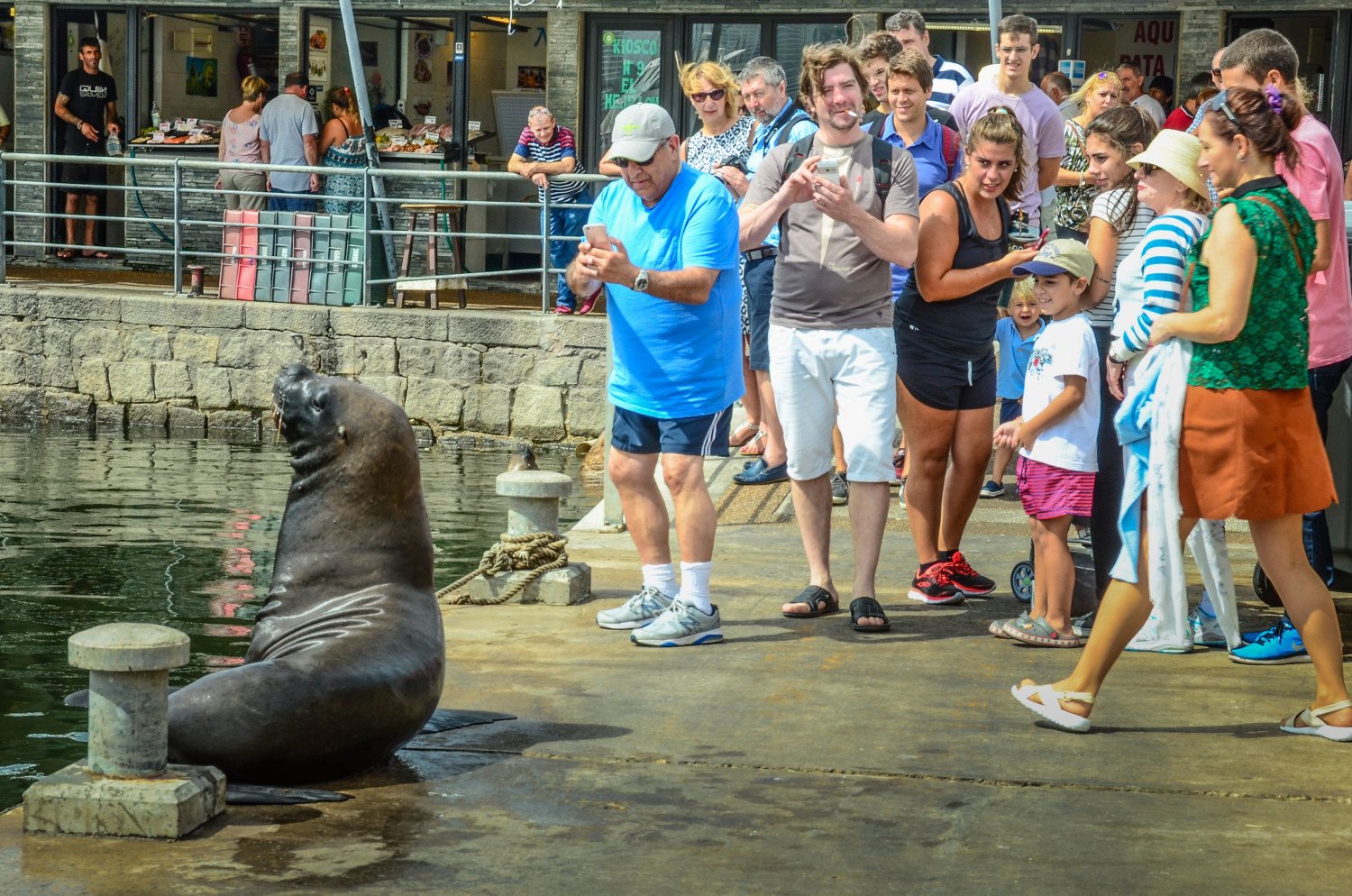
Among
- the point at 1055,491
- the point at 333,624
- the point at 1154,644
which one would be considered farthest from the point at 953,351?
the point at 333,624

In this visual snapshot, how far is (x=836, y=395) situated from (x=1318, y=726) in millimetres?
2039

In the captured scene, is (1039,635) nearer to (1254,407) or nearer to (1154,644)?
(1154,644)

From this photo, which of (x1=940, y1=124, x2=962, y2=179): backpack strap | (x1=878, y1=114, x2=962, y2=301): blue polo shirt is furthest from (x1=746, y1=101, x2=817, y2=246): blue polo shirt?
(x1=940, y1=124, x2=962, y2=179): backpack strap

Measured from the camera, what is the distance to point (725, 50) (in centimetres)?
1633

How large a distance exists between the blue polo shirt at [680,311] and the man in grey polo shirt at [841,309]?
0.90ft

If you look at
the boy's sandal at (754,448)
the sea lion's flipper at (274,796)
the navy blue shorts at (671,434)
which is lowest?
the sea lion's flipper at (274,796)

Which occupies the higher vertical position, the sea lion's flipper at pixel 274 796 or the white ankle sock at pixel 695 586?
the white ankle sock at pixel 695 586

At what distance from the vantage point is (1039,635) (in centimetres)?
579

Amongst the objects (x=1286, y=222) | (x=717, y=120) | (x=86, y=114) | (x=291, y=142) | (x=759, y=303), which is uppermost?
(x=86, y=114)

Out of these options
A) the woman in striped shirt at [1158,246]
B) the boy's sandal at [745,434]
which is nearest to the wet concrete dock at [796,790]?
the woman in striped shirt at [1158,246]

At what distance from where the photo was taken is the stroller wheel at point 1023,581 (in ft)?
20.8

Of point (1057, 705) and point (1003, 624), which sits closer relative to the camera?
point (1057, 705)

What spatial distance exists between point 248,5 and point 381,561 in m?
13.7

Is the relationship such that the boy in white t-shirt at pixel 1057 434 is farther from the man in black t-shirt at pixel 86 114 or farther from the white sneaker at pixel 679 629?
the man in black t-shirt at pixel 86 114
